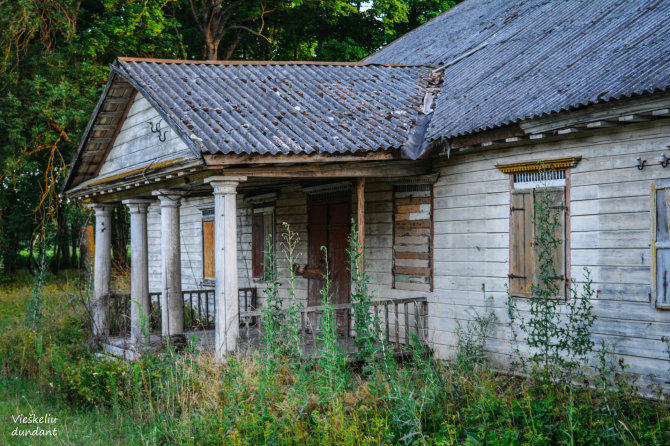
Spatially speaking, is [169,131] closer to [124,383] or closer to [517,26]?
[124,383]

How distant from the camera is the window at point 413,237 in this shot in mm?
10203

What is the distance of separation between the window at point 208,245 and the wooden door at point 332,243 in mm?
3988

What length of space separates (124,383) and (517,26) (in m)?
9.01

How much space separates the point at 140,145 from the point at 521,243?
21.4 feet

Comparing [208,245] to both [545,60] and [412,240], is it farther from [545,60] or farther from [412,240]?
[545,60]

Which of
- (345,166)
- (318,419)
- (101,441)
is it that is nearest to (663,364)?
(318,419)

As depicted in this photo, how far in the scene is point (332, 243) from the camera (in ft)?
39.5

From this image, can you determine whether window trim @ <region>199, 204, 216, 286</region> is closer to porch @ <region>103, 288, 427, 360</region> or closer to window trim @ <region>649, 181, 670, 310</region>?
porch @ <region>103, 288, 427, 360</region>

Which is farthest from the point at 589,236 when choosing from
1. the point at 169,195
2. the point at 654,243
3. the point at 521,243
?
the point at 169,195

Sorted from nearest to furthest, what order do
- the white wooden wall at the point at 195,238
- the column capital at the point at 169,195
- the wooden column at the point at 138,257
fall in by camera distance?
the column capital at the point at 169,195
the wooden column at the point at 138,257
the white wooden wall at the point at 195,238

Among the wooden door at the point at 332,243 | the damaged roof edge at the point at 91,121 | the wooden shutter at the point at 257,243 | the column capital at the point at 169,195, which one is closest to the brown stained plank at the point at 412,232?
the wooden door at the point at 332,243

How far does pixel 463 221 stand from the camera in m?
9.63

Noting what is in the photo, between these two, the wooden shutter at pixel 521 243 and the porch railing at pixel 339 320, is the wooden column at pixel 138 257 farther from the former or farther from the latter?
the wooden shutter at pixel 521 243

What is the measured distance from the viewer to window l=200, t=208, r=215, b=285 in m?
15.9
